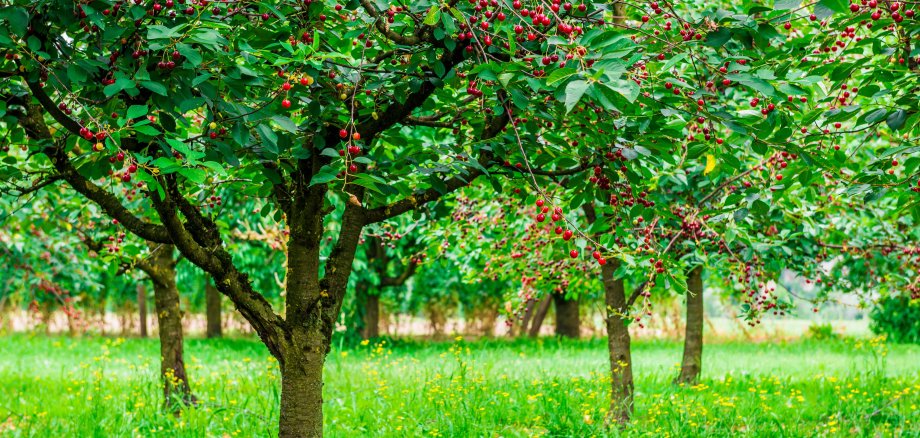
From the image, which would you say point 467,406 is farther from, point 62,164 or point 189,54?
point 189,54

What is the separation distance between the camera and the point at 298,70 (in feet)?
9.14

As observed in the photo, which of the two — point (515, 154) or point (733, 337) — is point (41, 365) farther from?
point (733, 337)

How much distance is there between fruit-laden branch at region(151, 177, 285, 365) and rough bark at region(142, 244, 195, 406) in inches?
137

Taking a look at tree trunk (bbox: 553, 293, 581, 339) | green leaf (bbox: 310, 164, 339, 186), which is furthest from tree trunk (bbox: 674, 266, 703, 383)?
tree trunk (bbox: 553, 293, 581, 339)

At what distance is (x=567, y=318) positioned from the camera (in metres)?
19.3

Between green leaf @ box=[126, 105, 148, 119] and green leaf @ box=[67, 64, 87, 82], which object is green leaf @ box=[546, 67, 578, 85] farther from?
green leaf @ box=[67, 64, 87, 82]

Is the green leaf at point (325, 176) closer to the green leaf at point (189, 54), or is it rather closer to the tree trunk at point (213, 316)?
the green leaf at point (189, 54)

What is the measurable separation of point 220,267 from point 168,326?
3865 millimetres

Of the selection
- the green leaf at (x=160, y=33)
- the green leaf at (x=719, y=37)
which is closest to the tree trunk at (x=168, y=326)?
the green leaf at (x=160, y=33)

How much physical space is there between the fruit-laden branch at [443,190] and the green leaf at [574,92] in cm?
167

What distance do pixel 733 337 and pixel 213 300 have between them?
46.5 ft

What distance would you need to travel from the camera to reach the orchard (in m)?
2.70

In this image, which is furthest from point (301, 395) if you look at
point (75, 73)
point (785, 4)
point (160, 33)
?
point (785, 4)

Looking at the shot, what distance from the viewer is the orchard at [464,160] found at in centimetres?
270
